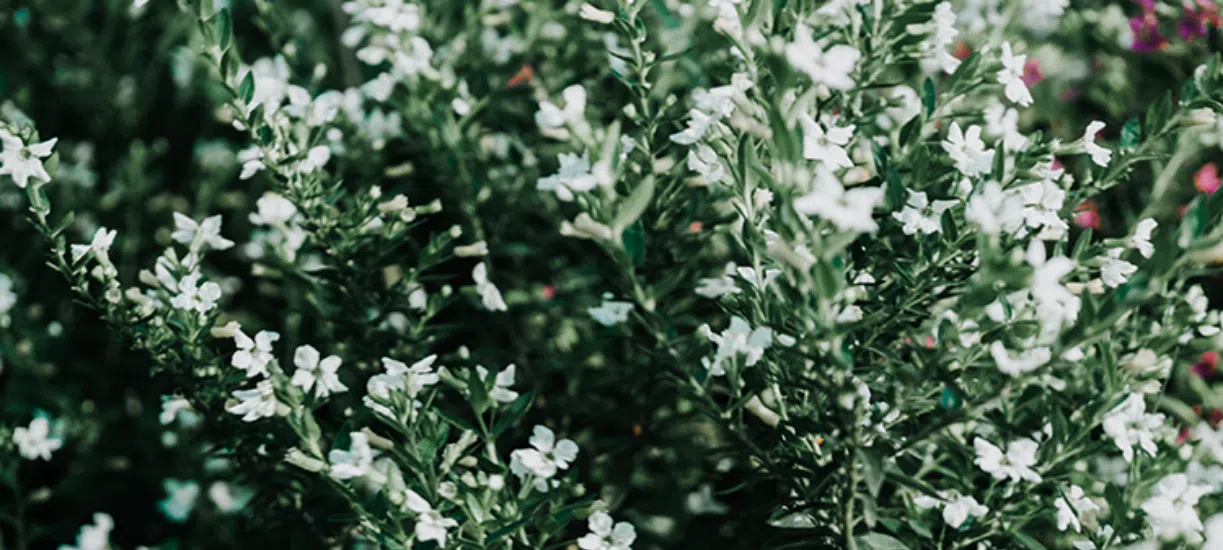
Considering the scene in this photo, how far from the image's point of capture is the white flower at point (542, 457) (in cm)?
126

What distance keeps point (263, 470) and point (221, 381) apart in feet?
0.56

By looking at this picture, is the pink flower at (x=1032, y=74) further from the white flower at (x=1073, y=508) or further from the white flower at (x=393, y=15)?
the white flower at (x=393, y=15)

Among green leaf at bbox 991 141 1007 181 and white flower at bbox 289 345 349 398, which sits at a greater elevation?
green leaf at bbox 991 141 1007 181

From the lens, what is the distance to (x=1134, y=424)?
4.26 ft

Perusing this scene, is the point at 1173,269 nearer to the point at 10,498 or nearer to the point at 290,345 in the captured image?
Answer: the point at 290,345

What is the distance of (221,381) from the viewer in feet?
4.44

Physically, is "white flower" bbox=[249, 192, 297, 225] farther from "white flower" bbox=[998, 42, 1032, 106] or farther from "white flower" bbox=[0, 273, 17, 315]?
"white flower" bbox=[998, 42, 1032, 106]

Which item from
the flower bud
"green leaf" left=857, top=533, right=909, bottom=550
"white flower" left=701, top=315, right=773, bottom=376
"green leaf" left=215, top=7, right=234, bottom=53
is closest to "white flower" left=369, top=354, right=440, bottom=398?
the flower bud

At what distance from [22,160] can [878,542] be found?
1.21 metres

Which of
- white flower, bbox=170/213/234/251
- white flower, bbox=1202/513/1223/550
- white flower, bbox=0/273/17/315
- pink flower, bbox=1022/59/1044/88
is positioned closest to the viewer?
white flower, bbox=1202/513/1223/550

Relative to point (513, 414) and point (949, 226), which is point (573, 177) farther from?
point (949, 226)

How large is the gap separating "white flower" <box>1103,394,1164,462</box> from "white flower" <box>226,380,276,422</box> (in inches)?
40.5

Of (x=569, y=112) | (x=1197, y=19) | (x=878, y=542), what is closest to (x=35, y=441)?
(x=569, y=112)

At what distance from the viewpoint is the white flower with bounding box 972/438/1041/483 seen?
1.17 metres
